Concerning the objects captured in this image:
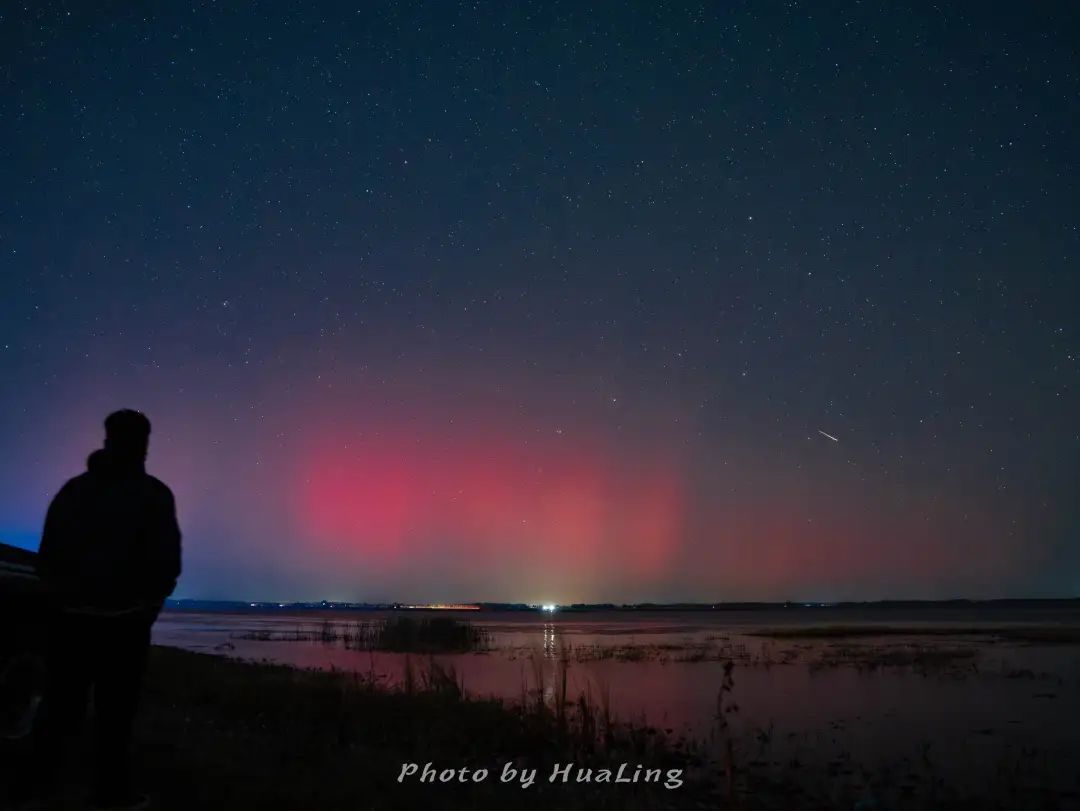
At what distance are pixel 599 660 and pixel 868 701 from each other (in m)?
16.1

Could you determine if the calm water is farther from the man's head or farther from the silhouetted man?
the man's head

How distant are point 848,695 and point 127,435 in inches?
896

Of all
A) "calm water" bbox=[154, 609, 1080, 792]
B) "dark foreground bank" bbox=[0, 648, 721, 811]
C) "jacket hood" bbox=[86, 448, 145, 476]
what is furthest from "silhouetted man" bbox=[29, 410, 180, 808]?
"calm water" bbox=[154, 609, 1080, 792]

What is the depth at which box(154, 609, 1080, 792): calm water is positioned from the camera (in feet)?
49.0

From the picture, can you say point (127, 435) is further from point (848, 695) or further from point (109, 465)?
point (848, 695)

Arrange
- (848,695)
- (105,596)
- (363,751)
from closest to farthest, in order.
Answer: (105,596) → (363,751) → (848,695)

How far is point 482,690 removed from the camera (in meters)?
23.9

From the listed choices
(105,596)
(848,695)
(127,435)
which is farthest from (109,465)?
(848,695)

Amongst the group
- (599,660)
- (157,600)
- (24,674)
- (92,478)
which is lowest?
(599,660)

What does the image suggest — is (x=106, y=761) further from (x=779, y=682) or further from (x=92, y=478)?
(x=779, y=682)

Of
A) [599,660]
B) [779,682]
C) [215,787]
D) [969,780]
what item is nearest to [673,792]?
[969,780]

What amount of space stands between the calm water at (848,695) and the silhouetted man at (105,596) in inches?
468

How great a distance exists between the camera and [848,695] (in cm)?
2361

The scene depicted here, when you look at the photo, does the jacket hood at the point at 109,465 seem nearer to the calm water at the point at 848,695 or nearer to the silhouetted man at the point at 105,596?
the silhouetted man at the point at 105,596
